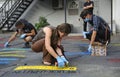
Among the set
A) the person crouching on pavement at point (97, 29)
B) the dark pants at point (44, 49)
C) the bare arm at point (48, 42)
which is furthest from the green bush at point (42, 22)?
the bare arm at point (48, 42)

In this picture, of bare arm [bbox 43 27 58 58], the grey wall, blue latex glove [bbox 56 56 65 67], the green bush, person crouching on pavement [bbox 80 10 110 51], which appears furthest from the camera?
the grey wall

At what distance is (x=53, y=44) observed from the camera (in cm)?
779

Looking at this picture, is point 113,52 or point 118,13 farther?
point 118,13

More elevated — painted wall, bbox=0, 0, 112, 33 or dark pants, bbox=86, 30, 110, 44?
painted wall, bbox=0, 0, 112, 33

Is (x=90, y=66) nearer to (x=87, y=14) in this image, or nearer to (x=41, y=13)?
(x=87, y=14)

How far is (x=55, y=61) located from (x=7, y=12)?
11.1 meters

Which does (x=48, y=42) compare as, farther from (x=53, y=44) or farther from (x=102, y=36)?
(x=102, y=36)

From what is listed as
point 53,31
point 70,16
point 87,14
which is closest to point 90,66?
point 53,31

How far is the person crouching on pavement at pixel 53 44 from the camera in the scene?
739cm

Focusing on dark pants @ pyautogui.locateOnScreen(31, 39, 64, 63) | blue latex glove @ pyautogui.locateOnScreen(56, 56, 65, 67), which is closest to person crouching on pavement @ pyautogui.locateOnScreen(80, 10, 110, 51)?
dark pants @ pyautogui.locateOnScreen(31, 39, 64, 63)

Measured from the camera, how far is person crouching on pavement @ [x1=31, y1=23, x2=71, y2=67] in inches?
291

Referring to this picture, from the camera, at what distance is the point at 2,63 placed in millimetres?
8539

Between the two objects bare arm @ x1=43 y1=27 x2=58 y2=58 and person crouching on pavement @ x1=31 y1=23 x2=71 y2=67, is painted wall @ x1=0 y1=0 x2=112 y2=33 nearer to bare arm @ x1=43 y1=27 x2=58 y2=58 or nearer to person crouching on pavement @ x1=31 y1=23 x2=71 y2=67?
person crouching on pavement @ x1=31 y1=23 x2=71 y2=67

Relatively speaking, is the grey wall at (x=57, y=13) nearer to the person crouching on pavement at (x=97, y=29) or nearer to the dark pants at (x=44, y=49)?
the person crouching on pavement at (x=97, y=29)
